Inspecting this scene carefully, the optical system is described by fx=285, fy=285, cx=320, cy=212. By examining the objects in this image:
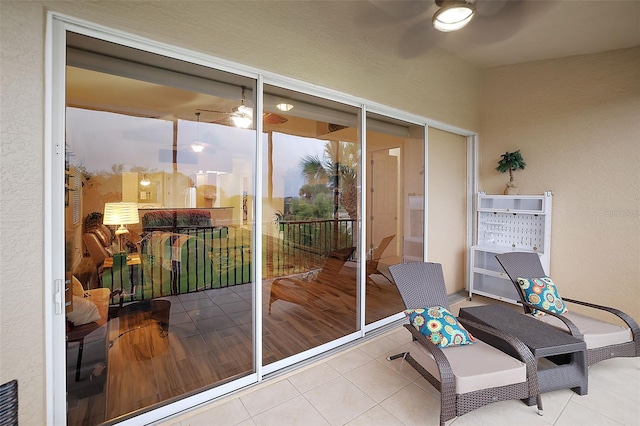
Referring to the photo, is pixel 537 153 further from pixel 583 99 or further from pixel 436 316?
pixel 436 316

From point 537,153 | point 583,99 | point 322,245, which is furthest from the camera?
point 537,153

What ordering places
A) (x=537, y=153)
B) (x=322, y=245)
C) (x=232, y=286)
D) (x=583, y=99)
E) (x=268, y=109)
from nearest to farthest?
(x=268, y=109) → (x=232, y=286) → (x=322, y=245) → (x=583, y=99) → (x=537, y=153)

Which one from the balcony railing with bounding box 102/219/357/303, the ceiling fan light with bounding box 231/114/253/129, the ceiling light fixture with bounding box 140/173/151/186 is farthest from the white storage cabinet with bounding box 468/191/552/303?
the ceiling light fixture with bounding box 140/173/151/186

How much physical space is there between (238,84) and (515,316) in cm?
325

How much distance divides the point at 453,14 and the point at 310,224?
2365 millimetres

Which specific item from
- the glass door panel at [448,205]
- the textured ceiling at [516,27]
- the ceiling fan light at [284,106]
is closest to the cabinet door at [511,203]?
the glass door panel at [448,205]

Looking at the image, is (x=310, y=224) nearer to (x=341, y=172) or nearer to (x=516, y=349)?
(x=341, y=172)

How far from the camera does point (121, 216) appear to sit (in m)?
2.62

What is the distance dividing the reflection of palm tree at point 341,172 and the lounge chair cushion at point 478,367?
161 centimetres

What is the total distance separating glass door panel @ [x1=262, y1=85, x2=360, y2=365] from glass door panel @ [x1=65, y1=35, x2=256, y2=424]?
1.06ft

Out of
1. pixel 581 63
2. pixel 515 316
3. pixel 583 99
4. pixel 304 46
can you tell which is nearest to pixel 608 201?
pixel 583 99

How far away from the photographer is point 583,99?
3617 millimetres

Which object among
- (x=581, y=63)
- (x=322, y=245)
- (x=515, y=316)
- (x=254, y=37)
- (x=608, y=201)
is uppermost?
(x=581, y=63)

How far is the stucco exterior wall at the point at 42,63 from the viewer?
1465 millimetres
